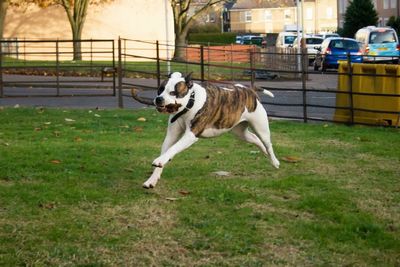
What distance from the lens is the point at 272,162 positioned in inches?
369

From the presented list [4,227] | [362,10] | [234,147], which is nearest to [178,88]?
[4,227]

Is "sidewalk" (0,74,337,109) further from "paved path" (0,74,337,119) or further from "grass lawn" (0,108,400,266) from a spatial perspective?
"grass lawn" (0,108,400,266)

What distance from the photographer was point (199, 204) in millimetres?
7504

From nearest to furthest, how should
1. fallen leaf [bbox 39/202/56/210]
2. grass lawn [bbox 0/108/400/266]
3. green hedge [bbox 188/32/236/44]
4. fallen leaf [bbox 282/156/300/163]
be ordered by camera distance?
grass lawn [bbox 0/108/400/266] < fallen leaf [bbox 39/202/56/210] < fallen leaf [bbox 282/156/300/163] < green hedge [bbox 188/32/236/44]

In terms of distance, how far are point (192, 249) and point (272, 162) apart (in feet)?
11.4

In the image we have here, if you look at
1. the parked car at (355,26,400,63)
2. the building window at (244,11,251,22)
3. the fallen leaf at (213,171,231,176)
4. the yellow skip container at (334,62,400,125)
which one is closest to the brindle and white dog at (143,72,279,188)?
the fallen leaf at (213,171,231,176)

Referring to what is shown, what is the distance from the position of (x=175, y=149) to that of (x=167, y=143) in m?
0.35

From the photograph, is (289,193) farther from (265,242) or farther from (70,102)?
(70,102)

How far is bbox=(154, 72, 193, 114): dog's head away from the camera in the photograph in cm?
754

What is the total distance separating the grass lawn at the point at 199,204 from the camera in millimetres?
5965

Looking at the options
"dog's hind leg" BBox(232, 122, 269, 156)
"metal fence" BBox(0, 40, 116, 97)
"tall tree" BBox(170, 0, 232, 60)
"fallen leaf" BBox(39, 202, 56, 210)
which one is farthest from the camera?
"tall tree" BBox(170, 0, 232, 60)

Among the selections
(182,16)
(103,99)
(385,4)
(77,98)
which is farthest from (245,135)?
(385,4)

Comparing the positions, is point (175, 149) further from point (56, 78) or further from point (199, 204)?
point (56, 78)

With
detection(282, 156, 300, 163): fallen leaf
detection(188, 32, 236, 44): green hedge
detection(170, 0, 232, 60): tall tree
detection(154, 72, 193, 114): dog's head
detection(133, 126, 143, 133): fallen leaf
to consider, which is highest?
detection(188, 32, 236, 44): green hedge
